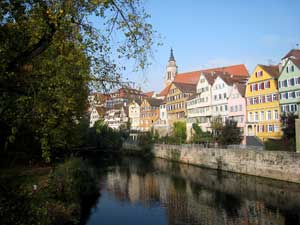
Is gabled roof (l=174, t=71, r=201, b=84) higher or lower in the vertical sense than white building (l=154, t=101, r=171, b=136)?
higher

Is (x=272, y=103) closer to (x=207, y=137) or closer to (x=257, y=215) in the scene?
(x=207, y=137)

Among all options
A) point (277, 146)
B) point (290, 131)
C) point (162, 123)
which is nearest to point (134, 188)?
point (277, 146)

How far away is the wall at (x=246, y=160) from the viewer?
1077 inches

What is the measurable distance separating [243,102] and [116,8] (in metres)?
40.7

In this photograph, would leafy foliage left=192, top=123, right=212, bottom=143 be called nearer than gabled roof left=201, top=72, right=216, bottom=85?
Yes

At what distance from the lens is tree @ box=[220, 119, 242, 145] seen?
127 ft

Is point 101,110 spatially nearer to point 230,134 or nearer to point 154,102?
point 230,134

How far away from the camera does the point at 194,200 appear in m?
23.9

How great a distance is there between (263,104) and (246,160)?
37.1ft

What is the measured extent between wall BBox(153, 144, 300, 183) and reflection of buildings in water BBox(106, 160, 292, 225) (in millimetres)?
5904

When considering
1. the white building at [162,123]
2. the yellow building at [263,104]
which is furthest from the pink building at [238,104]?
the white building at [162,123]

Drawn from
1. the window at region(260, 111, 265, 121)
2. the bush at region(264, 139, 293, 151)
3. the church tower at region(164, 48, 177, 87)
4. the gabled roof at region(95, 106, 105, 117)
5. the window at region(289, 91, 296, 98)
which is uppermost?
the church tower at region(164, 48, 177, 87)

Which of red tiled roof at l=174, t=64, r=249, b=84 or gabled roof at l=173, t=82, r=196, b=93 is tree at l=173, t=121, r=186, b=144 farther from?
red tiled roof at l=174, t=64, r=249, b=84

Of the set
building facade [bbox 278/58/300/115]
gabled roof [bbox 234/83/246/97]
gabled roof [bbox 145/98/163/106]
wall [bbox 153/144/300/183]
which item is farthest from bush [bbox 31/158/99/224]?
gabled roof [bbox 145/98/163/106]
